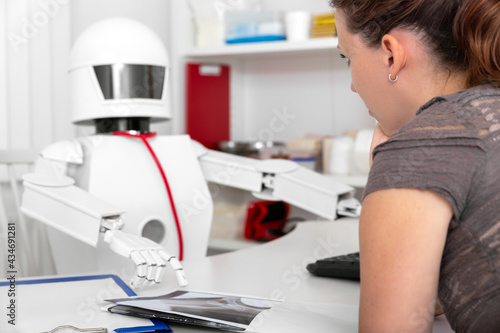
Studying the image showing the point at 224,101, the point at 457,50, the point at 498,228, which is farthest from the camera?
the point at 224,101

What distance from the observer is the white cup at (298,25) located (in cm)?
225

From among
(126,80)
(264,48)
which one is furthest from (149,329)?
(264,48)

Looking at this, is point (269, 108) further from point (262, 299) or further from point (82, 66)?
point (262, 299)

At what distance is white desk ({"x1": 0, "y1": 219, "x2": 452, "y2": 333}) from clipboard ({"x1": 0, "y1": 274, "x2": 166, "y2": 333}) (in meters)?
0.02

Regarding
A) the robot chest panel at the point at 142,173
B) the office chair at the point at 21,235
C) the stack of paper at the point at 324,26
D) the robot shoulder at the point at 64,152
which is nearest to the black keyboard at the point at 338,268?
the robot chest panel at the point at 142,173

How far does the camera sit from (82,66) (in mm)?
1480

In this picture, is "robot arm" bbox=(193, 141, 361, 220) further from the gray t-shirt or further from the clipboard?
the gray t-shirt

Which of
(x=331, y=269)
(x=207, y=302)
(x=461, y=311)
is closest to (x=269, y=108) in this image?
(x=331, y=269)

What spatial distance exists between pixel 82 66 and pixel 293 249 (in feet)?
2.23

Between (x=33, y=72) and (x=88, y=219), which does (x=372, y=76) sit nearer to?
(x=88, y=219)

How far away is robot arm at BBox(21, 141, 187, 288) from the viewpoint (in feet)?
3.30

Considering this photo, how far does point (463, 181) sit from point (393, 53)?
8.4 inches

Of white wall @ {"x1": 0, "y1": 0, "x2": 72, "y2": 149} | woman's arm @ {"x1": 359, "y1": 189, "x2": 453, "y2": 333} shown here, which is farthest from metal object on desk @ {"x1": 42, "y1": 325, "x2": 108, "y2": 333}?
white wall @ {"x1": 0, "y1": 0, "x2": 72, "y2": 149}

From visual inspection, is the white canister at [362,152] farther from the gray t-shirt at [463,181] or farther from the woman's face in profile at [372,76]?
the gray t-shirt at [463,181]
